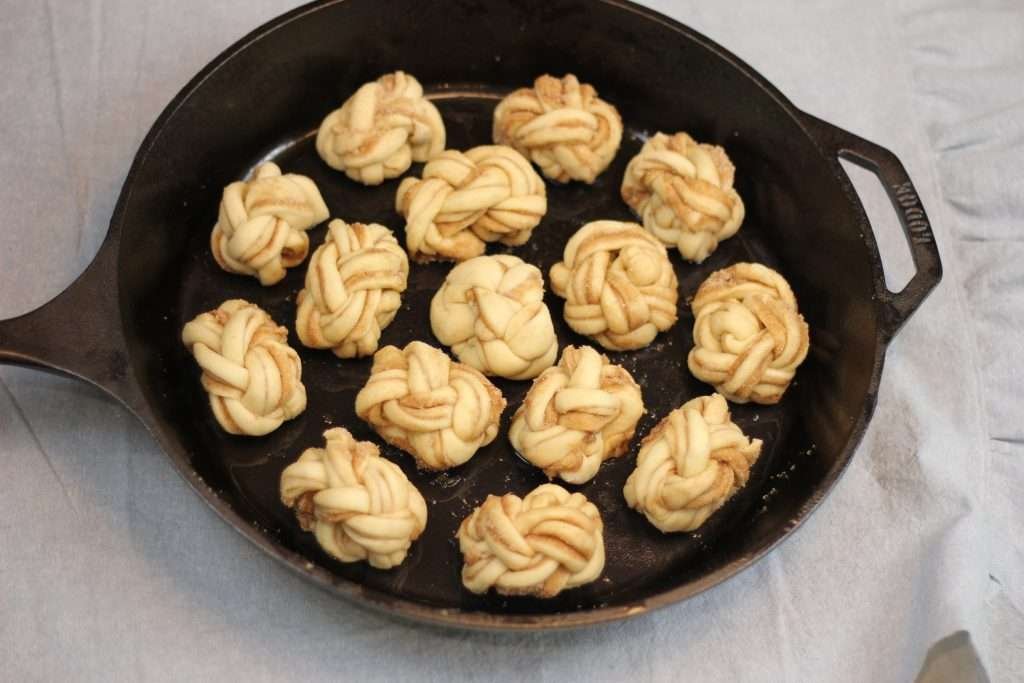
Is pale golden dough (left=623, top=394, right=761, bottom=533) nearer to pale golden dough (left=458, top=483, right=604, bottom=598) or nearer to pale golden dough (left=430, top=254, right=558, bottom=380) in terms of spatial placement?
pale golden dough (left=458, top=483, right=604, bottom=598)

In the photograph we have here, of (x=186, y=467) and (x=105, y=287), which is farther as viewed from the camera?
(x=105, y=287)

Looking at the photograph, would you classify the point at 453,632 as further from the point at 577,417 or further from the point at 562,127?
the point at 562,127

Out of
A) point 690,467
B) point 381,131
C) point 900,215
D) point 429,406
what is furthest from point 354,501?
point 900,215

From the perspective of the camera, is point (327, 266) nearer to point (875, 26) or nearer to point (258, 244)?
point (258, 244)

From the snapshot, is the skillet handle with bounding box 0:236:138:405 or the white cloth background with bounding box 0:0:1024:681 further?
the white cloth background with bounding box 0:0:1024:681

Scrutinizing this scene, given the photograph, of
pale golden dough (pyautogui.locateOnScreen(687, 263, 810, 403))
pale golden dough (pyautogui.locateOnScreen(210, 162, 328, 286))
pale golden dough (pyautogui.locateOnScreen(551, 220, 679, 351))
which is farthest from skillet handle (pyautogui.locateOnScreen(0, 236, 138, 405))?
pale golden dough (pyautogui.locateOnScreen(687, 263, 810, 403))

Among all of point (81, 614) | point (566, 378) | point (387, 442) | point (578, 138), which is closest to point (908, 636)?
point (566, 378)
